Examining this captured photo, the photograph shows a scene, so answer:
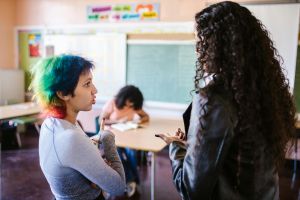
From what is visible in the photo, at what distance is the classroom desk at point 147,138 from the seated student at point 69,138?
1278 mm

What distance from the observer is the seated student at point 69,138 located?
1.08 m

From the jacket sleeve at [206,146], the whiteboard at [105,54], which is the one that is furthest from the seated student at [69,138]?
the whiteboard at [105,54]

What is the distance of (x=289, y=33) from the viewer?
384cm

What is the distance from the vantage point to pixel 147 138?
2.75 meters

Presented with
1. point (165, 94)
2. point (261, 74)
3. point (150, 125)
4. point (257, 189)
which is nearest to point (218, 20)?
point (261, 74)

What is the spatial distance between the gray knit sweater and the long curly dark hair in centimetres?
45

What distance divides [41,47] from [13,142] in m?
1.81

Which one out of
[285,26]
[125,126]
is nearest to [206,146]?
[125,126]

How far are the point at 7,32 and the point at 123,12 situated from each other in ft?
7.85

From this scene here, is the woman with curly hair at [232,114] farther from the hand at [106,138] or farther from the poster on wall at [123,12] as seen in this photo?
A: the poster on wall at [123,12]

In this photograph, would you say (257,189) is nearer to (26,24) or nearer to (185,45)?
(185,45)

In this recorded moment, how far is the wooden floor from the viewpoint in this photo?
10.3ft

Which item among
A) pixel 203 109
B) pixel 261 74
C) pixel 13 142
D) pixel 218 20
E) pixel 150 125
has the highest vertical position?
pixel 218 20

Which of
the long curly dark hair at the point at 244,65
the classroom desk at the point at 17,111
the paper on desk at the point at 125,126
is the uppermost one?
the long curly dark hair at the point at 244,65
